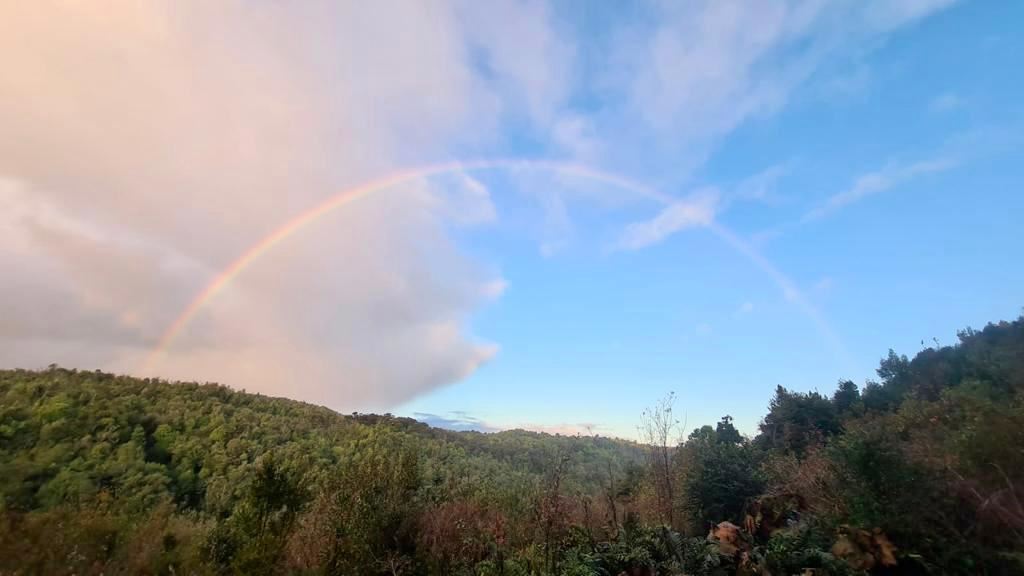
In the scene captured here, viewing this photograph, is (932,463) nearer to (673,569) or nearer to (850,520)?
(850,520)

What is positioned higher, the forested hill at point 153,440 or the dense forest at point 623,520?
the forested hill at point 153,440

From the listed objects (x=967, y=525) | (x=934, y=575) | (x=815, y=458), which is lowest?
(x=934, y=575)

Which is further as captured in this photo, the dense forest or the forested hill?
the forested hill

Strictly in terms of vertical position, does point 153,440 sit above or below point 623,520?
above

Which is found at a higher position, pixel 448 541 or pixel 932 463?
pixel 932 463

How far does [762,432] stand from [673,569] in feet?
112

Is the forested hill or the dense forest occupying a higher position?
the forested hill

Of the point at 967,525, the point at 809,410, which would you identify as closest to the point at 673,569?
the point at 967,525

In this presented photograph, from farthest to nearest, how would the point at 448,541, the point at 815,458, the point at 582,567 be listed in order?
the point at 815,458 → the point at 448,541 → the point at 582,567

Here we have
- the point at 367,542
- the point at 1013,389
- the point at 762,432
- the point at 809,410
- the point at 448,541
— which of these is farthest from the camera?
the point at 762,432

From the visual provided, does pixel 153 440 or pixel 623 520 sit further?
pixel 153 440

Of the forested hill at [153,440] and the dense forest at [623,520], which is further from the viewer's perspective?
the forested hill at [153,440]

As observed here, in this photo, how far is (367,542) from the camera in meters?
14.0

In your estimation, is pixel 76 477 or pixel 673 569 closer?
pixel 673 569
